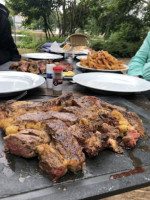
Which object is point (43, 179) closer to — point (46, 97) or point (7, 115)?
point (7, 115)

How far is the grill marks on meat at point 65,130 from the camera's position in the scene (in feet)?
3.21

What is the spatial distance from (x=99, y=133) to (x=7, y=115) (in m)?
0.69

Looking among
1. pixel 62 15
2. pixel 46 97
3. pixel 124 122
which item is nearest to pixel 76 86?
pixel 46 97

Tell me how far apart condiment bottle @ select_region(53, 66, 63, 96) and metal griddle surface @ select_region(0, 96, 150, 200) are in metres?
0.93

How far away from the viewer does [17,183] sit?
864mm

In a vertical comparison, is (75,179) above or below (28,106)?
below

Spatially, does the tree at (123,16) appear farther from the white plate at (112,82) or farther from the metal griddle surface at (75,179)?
the metal griddle surface at (75,179)

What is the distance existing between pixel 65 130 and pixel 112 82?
55.7 inches

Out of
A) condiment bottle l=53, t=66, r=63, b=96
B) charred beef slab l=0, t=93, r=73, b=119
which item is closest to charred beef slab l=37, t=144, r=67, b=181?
charred beef slab l=0, t=93, r=73, b=119

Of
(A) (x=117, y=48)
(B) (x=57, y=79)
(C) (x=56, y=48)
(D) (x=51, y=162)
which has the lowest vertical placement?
(A) (x=117, y=48)

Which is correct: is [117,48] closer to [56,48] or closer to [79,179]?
[56,48]

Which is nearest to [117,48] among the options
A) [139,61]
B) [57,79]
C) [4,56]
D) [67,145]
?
[139,61]

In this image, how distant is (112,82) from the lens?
236cm

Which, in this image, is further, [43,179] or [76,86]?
[76,86]
